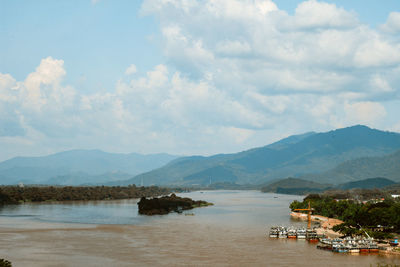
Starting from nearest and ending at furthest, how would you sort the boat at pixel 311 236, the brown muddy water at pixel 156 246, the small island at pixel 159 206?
the brown muddy water at pixel 156 246, the boat at pixel 311 236, the small island at pixel 159 206

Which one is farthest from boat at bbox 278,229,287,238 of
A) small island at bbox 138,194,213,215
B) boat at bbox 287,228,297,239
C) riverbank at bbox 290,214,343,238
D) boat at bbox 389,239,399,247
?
small island at bbox 138,194,213,215

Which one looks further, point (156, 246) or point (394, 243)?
point (156, 246)

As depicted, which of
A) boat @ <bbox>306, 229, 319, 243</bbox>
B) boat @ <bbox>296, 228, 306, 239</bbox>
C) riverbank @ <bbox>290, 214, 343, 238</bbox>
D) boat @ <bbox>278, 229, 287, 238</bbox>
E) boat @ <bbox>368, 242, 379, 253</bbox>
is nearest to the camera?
boat @ <bbox>368, 242, 379, 253</bbox>

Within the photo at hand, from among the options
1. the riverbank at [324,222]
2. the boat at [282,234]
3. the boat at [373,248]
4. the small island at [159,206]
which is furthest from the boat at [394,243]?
the small island at [159,206]

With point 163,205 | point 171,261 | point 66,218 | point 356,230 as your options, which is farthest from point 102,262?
point 163,205

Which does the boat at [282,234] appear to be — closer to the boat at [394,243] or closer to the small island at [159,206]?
the boat at [394,243]

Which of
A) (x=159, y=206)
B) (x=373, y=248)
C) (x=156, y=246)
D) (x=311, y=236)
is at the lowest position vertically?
(x=156, y=246)

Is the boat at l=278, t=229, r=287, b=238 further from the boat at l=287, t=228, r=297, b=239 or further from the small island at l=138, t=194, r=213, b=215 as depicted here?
the small island at l=138, t=194, r=213, b=215

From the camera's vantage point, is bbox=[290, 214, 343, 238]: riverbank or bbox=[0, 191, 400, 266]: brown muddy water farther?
bbox=[290, 214, 343, 238]: riverbank

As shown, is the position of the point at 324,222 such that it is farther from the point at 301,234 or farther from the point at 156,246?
the point at 156,246

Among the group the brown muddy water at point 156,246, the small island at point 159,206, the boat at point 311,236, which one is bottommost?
the brown muddy water at point 156,246

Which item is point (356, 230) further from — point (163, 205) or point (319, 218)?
point (163, 205)

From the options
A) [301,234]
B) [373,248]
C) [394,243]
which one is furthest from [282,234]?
[394,243]

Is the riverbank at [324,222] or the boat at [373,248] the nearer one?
the boat at [373,248]
